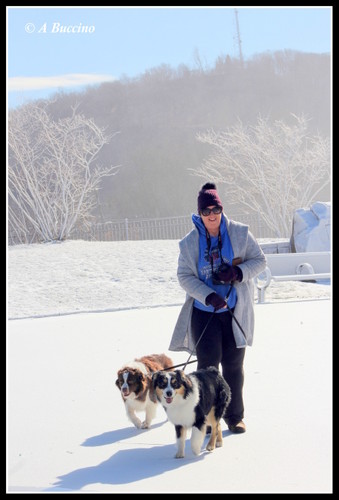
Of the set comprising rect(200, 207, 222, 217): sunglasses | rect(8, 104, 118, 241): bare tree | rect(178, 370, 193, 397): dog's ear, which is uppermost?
rect(8, 104, 118, 241): bare tree

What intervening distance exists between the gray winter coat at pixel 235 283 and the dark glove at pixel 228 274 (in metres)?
0.05

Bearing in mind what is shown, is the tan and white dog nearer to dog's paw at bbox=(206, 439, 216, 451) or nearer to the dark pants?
the dark pants

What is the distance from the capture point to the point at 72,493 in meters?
4.81

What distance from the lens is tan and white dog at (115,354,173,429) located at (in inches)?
Answer: 249

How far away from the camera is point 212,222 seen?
6.05 metres

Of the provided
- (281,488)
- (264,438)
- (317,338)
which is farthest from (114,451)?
(317,338)

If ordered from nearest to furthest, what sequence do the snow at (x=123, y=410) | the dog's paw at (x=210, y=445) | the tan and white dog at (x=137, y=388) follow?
the snow at (x=123, y=410)
the dog's paw at (x=210, y=445)
the tan and white dog at (x=137, y=388)

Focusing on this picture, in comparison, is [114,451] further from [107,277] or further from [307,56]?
[307,56]

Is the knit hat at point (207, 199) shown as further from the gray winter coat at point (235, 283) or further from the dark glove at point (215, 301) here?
the dark glove at point (215, 301)

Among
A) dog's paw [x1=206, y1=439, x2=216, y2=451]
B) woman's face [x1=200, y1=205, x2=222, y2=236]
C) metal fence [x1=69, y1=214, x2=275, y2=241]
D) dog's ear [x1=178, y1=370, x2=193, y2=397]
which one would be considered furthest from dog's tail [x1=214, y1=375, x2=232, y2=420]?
metal fence [x1=69, y1=214, x2=275, y2=241]

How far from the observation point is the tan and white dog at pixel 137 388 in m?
6.33

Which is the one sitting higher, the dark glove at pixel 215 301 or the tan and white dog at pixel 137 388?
the dark glove at pixel 215 301

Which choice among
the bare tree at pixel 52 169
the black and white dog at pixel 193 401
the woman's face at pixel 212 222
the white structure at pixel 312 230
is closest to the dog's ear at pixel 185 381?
the black and white dog at pixel 193 401

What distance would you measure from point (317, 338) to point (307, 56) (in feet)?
186
